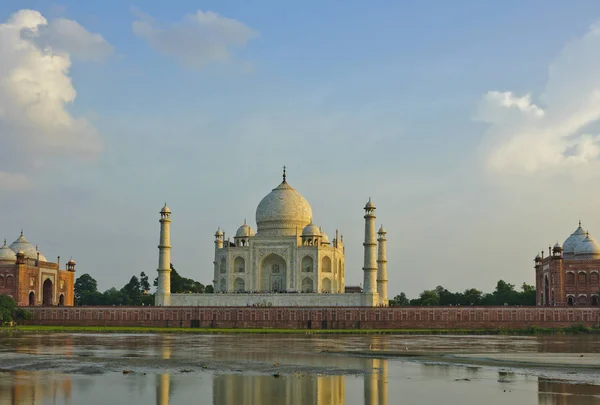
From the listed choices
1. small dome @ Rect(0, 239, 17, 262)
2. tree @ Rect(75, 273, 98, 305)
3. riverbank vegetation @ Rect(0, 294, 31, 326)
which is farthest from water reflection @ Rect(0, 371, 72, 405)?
tree @ Rect(75, 273, 98, 305)

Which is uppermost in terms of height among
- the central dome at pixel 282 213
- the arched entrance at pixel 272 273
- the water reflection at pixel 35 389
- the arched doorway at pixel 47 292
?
the central dome at pixel 282 213

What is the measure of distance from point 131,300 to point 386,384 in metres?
68.6

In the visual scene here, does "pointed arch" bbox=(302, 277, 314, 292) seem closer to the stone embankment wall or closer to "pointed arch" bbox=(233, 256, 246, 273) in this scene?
"pointed arch" bbox=(233, 256, 246, 273)

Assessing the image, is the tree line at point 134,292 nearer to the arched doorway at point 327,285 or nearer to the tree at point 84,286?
the tree at point 84,286

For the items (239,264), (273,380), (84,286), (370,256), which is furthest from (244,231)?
(273,380)

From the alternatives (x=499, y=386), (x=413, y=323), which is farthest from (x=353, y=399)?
(x=413, y=323)

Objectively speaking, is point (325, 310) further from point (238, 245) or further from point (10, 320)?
point (10, 320)

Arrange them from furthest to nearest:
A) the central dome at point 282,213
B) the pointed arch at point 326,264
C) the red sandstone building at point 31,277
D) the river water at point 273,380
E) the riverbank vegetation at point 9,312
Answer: the central dome at point 282,213 < the pointed arch at point 326,264 < the red sandstone building at point 31,277 < the riverbank vegetation at point 9,312 < the river water at point 273,380

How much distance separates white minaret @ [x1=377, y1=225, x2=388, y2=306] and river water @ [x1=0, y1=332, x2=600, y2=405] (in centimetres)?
3977

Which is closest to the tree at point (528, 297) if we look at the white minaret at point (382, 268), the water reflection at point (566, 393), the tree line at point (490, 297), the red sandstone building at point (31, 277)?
the tree line at point (490, 297)

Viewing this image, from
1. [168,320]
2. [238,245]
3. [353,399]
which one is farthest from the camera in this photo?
[238,245]

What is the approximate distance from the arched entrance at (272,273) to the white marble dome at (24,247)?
68.4 feet

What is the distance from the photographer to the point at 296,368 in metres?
21.8

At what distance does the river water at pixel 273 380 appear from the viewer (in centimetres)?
→ 1630
